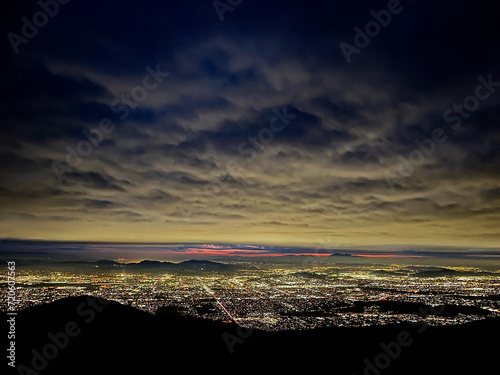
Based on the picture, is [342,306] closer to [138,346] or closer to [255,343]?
[255,343]

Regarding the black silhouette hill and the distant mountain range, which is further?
the distant mountain range

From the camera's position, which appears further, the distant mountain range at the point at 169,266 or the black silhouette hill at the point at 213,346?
the distant mountain range at the point at 169,266

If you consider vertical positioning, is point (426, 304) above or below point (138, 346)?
below

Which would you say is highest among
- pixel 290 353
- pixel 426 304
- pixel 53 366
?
pixel 53 366

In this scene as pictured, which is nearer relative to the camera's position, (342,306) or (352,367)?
(352,367)

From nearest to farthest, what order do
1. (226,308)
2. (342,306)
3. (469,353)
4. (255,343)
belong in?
(469,353) < (255,343) < (226,308) < (342,306)

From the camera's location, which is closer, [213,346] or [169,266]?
[213,346]

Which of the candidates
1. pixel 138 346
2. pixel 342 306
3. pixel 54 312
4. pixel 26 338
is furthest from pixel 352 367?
pixel 342 306

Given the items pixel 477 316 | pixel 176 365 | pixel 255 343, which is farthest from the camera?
pixel 477 316
